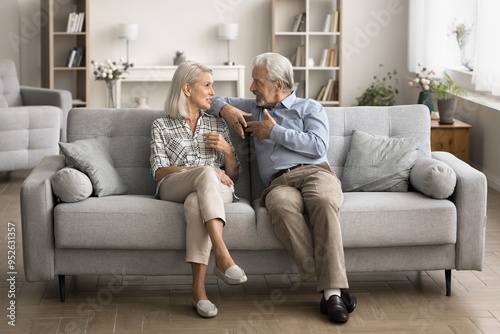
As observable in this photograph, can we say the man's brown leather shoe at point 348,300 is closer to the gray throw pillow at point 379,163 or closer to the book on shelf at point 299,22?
the gray throw pillow at point 379,163

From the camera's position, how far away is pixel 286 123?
3.59 meters

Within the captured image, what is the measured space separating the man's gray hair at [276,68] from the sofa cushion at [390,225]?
71 centimetres

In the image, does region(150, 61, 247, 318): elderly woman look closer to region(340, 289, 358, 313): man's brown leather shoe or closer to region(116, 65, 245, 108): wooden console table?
region(340, 289, 358, 313): man's brown leather shoe

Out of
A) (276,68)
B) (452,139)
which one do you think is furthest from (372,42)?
(276,68)

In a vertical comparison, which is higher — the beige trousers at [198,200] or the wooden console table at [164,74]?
the wooden console table at [164,74]

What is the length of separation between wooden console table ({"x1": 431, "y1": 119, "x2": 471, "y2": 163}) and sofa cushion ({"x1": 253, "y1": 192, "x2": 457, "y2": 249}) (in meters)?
2.57

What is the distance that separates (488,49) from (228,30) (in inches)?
125

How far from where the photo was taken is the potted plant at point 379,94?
816 cm

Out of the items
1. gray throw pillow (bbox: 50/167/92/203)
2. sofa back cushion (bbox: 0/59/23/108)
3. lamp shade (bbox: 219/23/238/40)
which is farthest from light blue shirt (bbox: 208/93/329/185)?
lamp shade (bbox: 219/23/238/40)

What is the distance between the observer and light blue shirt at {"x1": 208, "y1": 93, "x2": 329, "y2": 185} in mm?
3447

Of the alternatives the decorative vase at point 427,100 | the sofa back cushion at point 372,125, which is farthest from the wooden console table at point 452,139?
the sofa back cushion at point 372,125

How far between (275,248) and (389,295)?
0.59 metres

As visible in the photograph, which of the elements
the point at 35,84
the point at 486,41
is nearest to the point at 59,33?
the point at 35,84

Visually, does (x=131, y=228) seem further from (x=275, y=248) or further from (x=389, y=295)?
(x=389, y=295)
